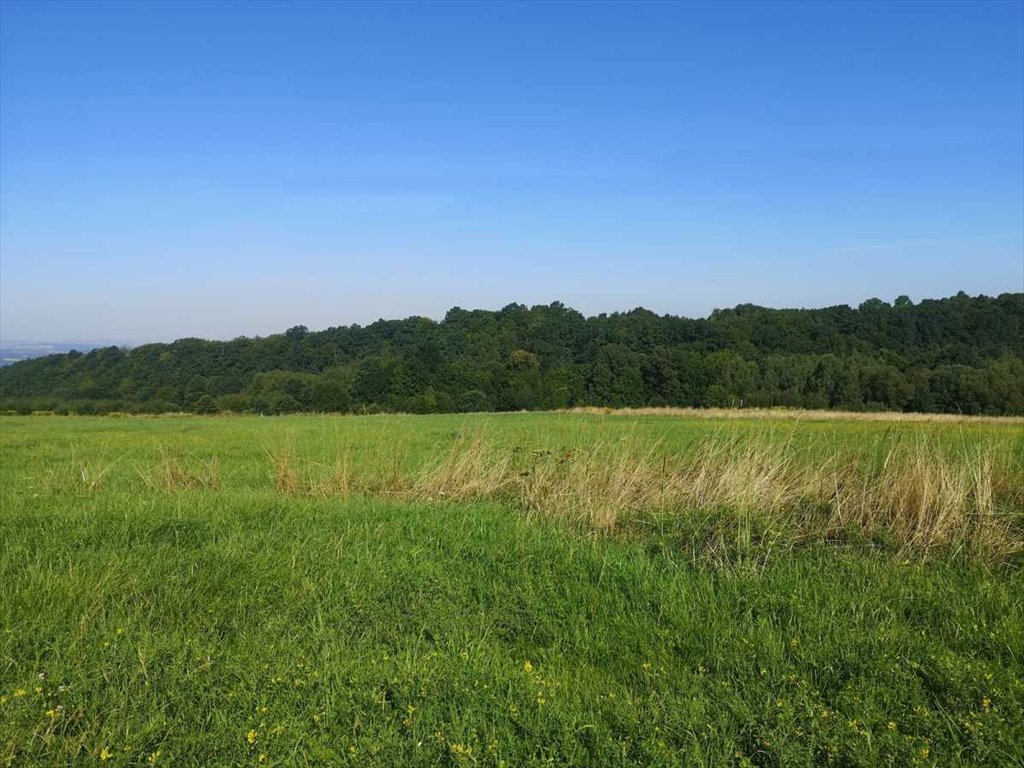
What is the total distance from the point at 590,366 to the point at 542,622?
7067 cm

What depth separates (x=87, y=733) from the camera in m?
3.31

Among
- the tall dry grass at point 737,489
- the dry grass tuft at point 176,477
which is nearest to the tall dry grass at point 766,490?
the tall dry grass at point 737,489

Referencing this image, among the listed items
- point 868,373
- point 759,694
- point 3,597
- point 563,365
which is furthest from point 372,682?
point 563,365

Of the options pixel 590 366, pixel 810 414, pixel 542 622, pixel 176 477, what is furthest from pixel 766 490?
pixel 590 366

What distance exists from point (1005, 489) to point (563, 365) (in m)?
75.1

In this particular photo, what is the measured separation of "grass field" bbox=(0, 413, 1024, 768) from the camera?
326cm

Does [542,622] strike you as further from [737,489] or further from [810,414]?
[810,414]

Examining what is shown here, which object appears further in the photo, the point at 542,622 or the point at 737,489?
the point at 737,489

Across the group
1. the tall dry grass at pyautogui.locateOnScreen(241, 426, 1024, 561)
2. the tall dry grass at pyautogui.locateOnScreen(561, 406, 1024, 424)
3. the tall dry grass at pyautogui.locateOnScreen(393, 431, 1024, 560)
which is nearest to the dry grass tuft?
the tall dry grass at pyautogui.locateOnScreen(241, 426, 1024, 561)

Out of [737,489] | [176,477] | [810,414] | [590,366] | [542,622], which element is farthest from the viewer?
[590,366]

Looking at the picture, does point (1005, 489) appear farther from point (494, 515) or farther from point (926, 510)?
point (494, 515)

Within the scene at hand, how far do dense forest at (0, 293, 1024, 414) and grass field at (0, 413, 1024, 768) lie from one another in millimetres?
40472

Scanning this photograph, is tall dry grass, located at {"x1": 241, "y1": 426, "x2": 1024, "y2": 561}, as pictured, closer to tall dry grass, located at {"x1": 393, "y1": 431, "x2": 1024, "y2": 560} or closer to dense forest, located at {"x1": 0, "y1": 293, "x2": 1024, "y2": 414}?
tall dry grass, located at {"x1": 393, "y1": 431, "x2": 1024, "y2": 560}

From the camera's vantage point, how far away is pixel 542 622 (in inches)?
186
